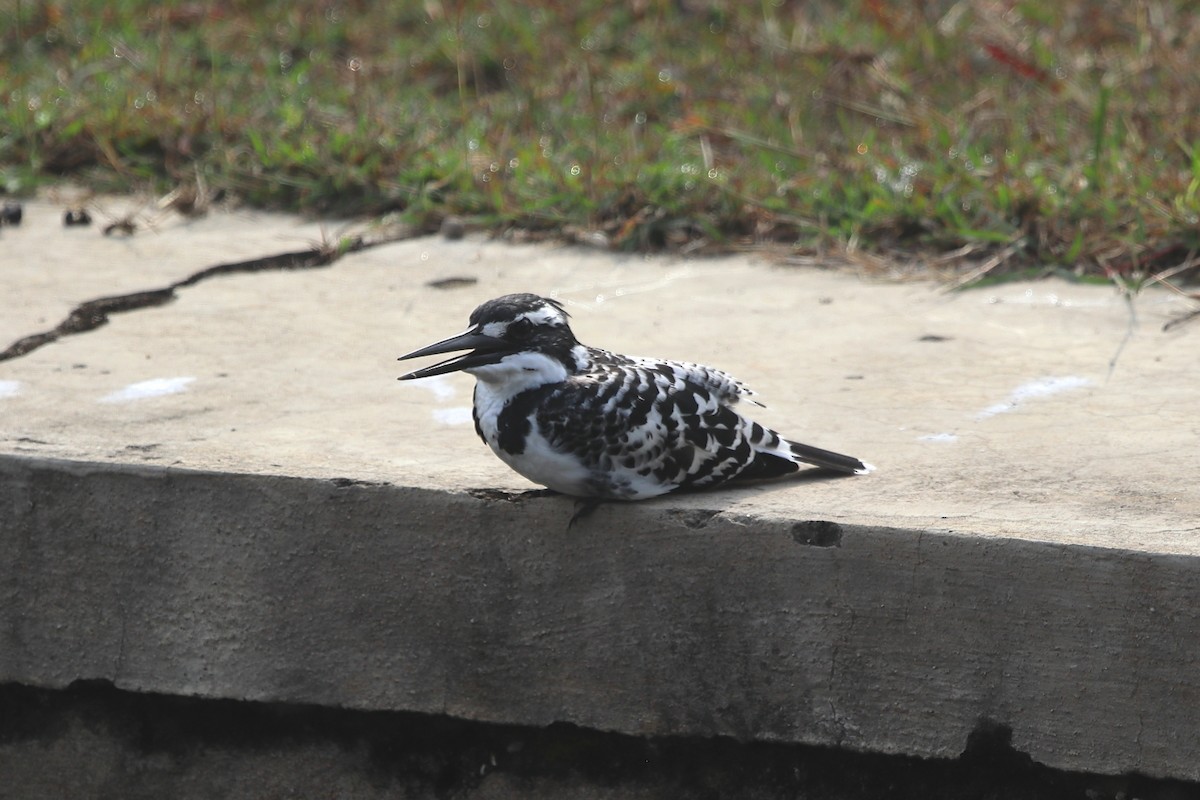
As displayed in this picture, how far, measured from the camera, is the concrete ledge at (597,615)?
7.80ft

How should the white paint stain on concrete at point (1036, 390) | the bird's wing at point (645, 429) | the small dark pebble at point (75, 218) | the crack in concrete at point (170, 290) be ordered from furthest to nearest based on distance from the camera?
the small dark pebble at point (75, 218), the crack in concrete at point (170, 290), the white paint stain on concrete at point (1036, 390), the bird's wing at point (645, 429)

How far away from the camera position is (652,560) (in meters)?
2.55

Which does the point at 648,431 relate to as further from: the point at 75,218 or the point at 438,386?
the point at 75,218

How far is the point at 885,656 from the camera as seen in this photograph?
8.15 feet

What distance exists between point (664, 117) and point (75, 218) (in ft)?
7.96

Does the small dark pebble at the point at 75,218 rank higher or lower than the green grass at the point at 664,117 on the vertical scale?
lower

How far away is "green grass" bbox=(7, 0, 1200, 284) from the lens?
4.54 m

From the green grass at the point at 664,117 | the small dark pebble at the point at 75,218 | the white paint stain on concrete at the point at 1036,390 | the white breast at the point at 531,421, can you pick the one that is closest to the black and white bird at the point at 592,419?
the white breast at the point at 531,421

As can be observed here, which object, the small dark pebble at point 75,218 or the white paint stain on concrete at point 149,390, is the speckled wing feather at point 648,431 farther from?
the small dark pebble at point 75,218

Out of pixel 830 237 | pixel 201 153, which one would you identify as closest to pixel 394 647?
pixel 830 237

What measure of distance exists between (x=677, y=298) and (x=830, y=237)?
71 centimetres

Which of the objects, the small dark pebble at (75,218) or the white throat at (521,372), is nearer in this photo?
the white throat at (521,372)

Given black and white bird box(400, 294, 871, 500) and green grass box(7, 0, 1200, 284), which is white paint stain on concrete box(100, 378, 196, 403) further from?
green grass box(7, 0, 1200, 284)

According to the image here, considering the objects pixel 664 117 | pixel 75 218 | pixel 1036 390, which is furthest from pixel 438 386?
pixel 664 117
